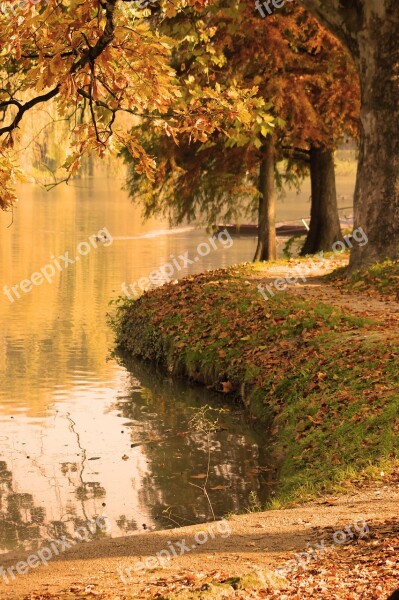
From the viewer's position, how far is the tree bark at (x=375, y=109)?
19.4 meters

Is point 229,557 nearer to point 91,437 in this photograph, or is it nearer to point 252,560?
point 252,560

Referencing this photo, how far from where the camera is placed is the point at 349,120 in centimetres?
2758

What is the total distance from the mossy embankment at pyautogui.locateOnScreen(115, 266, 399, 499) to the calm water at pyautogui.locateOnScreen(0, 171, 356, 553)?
541mm

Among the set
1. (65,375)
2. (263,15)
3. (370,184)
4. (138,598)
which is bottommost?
(65,375)

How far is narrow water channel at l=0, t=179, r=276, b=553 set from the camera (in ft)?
39.0

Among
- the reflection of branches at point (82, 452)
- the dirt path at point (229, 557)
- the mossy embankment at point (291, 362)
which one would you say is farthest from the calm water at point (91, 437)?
the dirt path at point (229, 557)

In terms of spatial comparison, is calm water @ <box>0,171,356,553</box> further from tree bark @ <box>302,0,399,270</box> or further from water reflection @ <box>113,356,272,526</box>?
tree bark @ <box>302,0,399,270</box>

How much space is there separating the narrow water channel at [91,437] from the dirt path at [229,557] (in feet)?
7.73

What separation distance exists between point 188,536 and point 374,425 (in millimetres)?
3991

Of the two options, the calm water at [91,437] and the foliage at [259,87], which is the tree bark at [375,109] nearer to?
the foliage at [259,87]

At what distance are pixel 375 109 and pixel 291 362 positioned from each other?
653 centimetres

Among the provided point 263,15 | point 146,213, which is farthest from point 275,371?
point 146,213

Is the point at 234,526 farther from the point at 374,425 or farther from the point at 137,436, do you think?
the point at 137,436

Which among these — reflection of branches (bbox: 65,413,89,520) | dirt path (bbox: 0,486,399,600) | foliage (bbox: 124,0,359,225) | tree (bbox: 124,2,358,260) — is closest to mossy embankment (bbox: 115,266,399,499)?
dirt path (bbox: 0,486,399,600)
